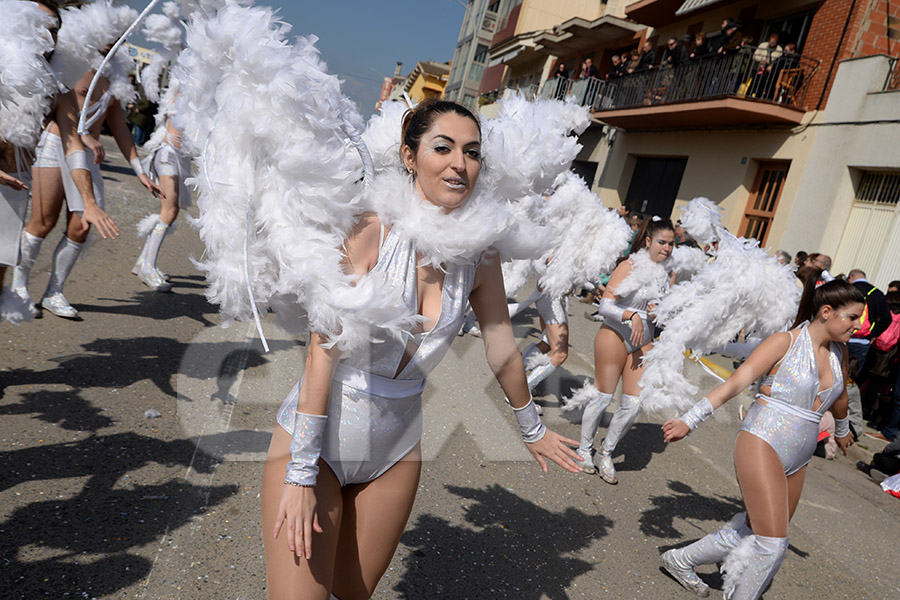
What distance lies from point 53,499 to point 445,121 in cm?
247

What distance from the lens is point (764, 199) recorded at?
14.0 m

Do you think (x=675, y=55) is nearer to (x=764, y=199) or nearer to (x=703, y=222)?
(x=764, y=199)

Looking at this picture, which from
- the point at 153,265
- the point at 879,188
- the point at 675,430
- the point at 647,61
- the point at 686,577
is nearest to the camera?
the point at 675,430

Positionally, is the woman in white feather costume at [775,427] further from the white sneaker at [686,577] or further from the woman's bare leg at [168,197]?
the woman's bare leg at [168,197]

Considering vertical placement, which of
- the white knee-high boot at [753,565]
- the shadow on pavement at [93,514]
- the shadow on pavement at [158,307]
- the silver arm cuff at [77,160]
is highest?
the silver arm cuff at [77,160]

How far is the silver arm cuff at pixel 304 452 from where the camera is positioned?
1.74 meters

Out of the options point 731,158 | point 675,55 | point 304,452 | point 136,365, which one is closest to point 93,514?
point 304,452

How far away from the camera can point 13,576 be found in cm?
233

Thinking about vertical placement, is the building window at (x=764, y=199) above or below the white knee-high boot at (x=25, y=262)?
above

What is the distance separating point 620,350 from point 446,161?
3.19m

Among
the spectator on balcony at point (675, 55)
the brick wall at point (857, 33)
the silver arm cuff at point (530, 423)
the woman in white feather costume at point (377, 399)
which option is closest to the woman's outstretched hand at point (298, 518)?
the woman in white feather costume at point (377, 399)

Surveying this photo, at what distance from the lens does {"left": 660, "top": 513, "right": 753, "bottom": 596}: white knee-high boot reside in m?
3.29

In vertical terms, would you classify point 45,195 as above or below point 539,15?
below

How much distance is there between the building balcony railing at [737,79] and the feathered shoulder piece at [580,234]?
30.0ft
